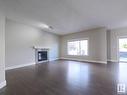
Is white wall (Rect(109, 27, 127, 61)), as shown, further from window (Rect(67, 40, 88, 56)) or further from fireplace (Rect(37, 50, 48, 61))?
fireplace (Rect(37, 50, 48, 61))

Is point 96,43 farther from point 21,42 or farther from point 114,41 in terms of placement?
point 21,42

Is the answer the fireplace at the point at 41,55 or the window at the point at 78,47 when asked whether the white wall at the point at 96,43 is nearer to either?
the window at the point at 78,47

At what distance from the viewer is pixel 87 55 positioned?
7.43 m

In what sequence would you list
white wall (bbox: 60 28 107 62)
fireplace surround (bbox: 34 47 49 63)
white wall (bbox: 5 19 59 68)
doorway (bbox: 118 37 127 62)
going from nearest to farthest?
white wall (bbox: 5 19 59 68)
white wall (bbox: 60 28 107 62)
fireplace surround (bbox: 34 47 49 63)
doorway (bbox: 118 37 127 62)

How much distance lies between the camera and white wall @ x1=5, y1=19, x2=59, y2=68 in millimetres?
4801

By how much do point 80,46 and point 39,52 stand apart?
12.0 ft

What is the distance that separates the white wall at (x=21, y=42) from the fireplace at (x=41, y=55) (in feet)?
1.11

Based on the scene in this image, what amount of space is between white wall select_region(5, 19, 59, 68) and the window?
2612 millimetres

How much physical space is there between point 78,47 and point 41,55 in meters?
3.42

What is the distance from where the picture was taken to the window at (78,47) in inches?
302

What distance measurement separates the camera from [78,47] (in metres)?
8.16

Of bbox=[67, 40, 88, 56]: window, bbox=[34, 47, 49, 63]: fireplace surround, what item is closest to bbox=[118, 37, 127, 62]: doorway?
bbox=[67, 40, 88, 56]: window

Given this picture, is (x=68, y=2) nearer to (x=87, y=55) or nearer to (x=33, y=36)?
(x=33, y=36)

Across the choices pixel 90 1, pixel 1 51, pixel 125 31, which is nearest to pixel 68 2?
pixel 90 1
